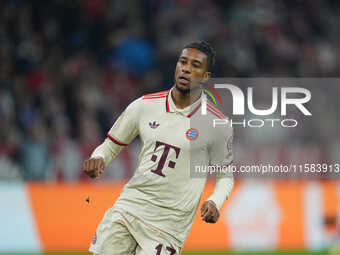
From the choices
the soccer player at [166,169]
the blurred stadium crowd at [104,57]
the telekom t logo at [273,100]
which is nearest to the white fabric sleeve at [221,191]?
the soccer player at [166,169]

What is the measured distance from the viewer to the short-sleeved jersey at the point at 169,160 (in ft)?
16.3

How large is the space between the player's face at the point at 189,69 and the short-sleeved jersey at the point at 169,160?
16 cm

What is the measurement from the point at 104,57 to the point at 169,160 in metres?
7.41

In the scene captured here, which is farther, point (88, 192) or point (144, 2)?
point (144, 2)

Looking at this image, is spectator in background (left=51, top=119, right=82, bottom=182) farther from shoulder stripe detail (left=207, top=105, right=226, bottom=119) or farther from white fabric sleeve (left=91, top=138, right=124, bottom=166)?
shoulder stripe detail (left=207, top=105, right=226, bottom=119)

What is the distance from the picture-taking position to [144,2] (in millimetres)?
12891

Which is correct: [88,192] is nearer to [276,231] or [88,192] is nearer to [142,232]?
[276,231]

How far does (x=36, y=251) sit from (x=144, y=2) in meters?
5.34

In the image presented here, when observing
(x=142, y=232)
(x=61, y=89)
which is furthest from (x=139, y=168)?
(x=61, y=89)

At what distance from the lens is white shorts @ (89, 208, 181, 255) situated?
4926 mm

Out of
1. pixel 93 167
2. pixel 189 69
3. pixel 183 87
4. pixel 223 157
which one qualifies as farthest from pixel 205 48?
pixel 93 167

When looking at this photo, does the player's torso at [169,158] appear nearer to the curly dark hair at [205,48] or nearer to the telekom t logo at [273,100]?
the curly dark hair at [205,48]

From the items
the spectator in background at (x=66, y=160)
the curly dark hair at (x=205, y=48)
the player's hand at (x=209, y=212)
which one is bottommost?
the spectator in background at (x=66, y=160)

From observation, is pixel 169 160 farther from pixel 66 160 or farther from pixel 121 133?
pixel 66 160
